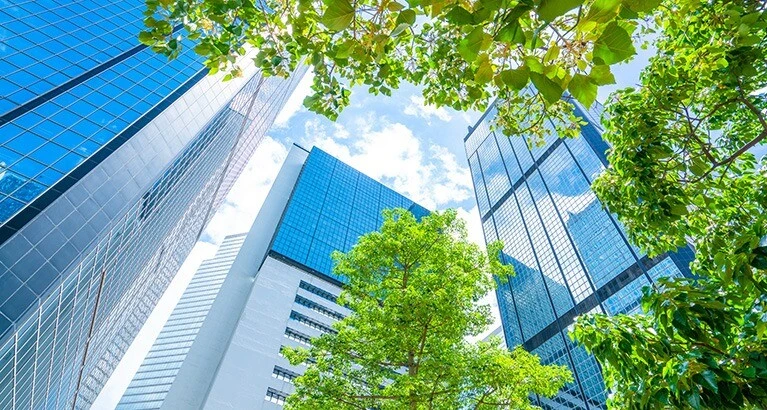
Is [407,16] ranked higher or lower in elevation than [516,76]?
higher

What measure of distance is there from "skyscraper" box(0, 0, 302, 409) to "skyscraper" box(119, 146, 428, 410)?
16488 millimetres

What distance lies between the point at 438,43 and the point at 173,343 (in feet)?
182

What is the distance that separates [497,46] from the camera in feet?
6.52

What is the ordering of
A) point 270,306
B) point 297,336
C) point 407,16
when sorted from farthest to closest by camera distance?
point 270,306 → point 297,336 → point 407,16

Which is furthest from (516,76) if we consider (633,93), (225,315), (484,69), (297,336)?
(225,315)

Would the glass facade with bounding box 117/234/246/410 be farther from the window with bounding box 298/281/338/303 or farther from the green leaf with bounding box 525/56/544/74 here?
the green leaf with bounding box 525/56/544/74

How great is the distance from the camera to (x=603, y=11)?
1.19 m

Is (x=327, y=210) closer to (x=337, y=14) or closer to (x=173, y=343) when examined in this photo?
(x=173, y=343)

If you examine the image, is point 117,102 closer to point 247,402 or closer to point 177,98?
point 177,98

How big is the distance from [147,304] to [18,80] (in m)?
33.7

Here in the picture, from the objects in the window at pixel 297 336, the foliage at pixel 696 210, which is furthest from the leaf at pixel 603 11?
the window at pixel 297 336

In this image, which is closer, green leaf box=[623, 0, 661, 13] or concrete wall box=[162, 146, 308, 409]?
green leaf box=[623, 0, 661, 13]

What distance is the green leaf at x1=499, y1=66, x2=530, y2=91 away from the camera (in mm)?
1435

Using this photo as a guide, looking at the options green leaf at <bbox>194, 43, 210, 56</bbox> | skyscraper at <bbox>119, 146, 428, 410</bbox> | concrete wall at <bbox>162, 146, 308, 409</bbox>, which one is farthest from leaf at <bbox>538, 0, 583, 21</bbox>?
concrete wall at <bbox>162, 146, 308, 409</bbox>
